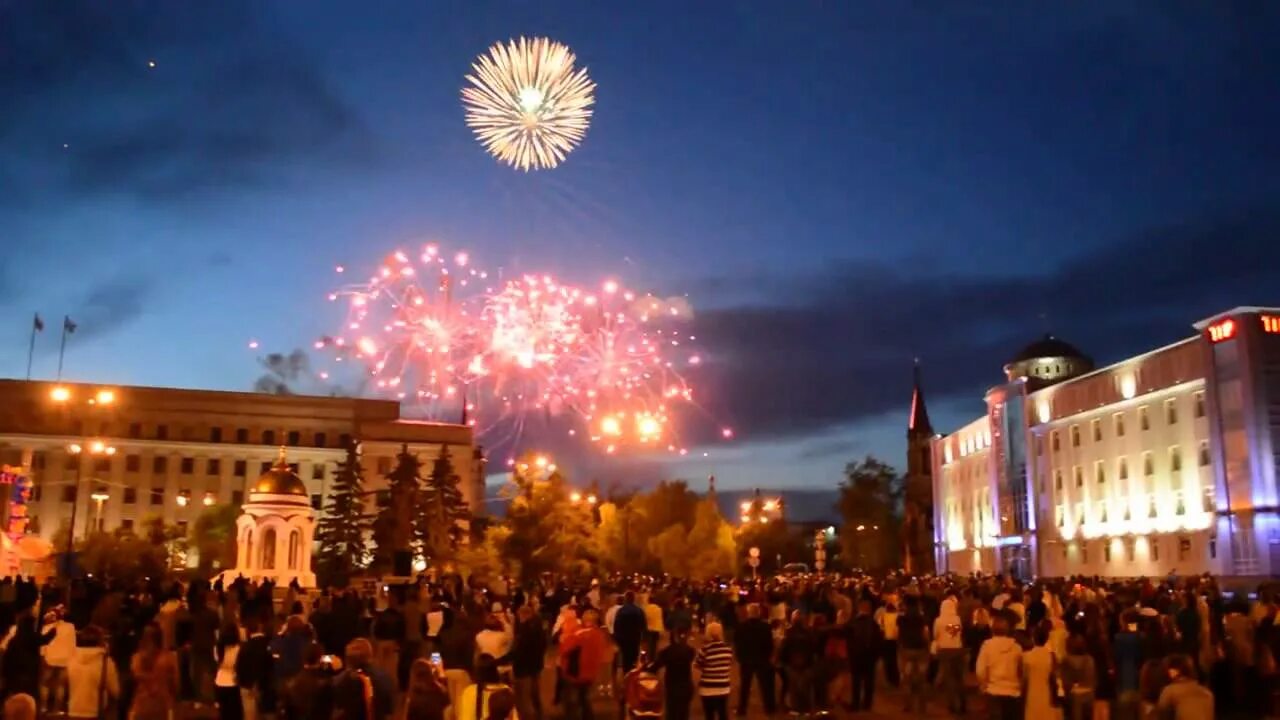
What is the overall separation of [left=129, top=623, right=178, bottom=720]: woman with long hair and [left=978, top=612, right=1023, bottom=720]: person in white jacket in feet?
27.5

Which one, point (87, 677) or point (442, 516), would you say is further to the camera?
point (442, 516)

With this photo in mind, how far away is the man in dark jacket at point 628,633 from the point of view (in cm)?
1798

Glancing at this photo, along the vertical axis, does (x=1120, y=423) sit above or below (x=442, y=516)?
above

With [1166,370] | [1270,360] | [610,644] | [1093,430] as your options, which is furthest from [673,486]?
[610,644]

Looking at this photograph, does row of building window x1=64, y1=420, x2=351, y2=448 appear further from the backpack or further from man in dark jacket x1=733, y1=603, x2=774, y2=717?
the backpack

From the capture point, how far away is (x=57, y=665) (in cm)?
1384

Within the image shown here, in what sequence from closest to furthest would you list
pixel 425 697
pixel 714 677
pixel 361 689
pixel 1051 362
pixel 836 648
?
1. pixel 425 697
2. pixel 361 689
3. pixel 714 677
4. pixel 836 648
5. pixel 1051 362

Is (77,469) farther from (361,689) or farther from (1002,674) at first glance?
(1002,674)

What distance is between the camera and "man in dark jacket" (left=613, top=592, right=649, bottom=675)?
59.0 feet

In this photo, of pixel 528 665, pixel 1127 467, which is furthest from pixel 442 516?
pixel 528 665

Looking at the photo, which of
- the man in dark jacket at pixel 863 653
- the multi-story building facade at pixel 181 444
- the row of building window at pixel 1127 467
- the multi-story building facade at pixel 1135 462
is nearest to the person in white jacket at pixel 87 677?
the man in dark jacket at pixel 863 653

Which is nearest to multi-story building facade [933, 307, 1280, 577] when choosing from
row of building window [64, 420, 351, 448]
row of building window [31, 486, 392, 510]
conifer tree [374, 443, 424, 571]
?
conifer tree [374, 443, 424, 571]

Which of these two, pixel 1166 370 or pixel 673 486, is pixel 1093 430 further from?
pixel 673 486

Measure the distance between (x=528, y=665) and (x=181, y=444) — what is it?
290ft
